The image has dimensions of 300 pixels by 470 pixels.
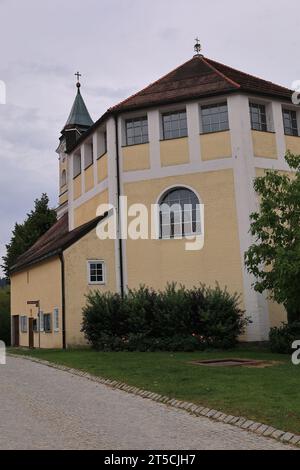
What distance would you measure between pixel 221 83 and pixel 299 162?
7.65 m

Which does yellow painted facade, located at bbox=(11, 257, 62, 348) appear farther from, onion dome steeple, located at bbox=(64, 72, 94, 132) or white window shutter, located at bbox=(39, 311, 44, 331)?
onion dome steeple, located at bbox=(64, 72, 94, 132)

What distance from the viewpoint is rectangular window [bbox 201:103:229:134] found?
23469 mm

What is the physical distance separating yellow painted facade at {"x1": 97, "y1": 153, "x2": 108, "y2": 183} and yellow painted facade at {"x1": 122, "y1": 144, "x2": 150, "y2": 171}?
1214 millimetres

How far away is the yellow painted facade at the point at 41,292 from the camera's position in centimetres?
2447

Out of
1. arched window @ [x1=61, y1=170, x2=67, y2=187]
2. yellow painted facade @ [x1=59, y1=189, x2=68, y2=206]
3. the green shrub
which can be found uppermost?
arched window @ [x1=61, y1=170, x2=67, y2=187]

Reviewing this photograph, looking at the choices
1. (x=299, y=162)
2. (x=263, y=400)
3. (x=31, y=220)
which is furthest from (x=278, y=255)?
(x=31, y=220)

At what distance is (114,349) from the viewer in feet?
68.2

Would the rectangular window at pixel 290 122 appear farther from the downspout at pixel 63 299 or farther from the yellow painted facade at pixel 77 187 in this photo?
the downspout at pixel 63 299

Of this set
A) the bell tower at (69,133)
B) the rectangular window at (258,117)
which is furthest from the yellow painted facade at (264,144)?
the bell tower at (69,133)

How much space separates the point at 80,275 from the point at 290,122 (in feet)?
37.2

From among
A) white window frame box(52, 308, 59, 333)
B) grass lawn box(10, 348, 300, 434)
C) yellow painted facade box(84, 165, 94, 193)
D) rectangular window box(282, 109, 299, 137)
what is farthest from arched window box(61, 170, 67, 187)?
grass lawn box(10, 348, 300, 434)

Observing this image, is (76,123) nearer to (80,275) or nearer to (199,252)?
(80,275)

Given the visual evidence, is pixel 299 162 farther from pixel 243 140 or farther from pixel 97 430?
pixel 97 430

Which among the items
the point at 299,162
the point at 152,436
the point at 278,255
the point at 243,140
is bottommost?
the point at 152,436
